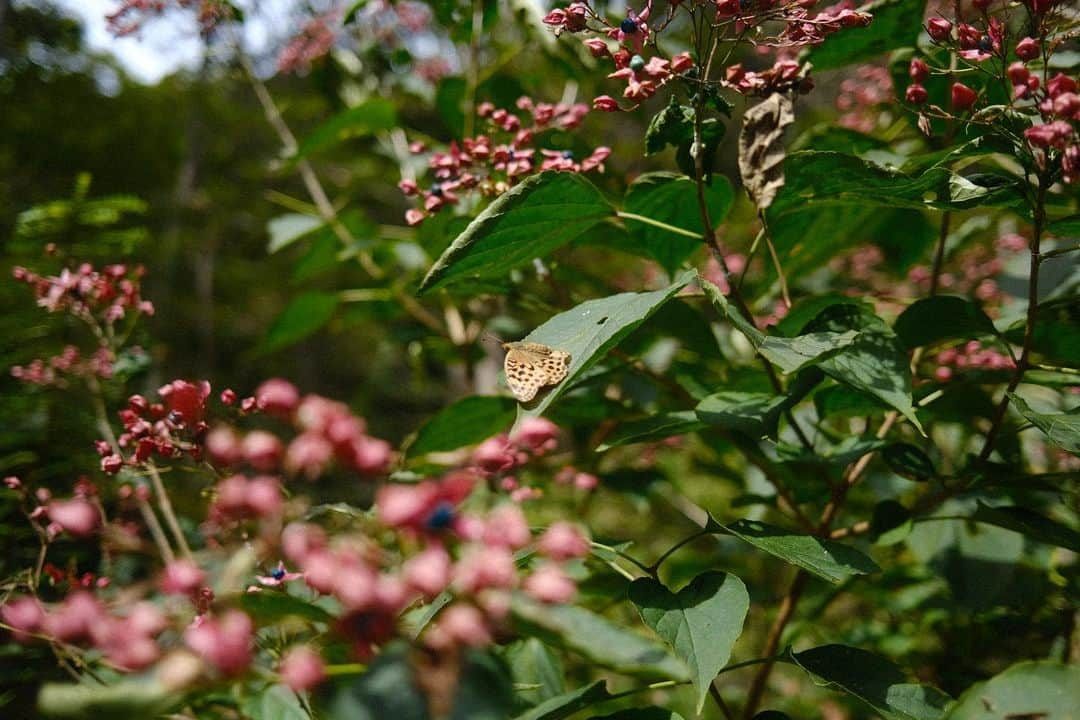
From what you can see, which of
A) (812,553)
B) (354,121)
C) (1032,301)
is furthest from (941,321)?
(354,121)

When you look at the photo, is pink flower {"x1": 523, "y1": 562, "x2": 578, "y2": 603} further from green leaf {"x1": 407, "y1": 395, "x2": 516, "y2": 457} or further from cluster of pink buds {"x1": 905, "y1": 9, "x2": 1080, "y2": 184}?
green leaf {"x1": 407, "y1": 395, "x2": 516, "y2": 457}

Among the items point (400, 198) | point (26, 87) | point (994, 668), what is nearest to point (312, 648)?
point (994, 668)

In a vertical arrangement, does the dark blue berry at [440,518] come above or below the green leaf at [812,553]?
above

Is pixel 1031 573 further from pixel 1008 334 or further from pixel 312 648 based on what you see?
pixel 312 648

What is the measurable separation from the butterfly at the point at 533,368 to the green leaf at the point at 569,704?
0.91 ft

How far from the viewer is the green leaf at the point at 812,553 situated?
646 mm

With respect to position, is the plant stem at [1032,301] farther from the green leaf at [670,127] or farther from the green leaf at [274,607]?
the green leaf at [274,607]

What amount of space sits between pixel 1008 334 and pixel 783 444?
0.32 meters

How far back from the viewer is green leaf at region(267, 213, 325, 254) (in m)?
1.52

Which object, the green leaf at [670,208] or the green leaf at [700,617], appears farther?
the green leaf at [670,208]

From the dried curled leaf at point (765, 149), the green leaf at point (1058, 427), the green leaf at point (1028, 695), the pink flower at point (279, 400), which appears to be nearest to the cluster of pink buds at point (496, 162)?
the dried curled leaf at point (765, 149)

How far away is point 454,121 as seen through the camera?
4.83ft

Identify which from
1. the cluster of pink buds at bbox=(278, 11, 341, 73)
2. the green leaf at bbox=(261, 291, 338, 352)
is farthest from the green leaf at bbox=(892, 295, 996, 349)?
the cluster of pink buds at bbox=(278, 11, 341, 73)

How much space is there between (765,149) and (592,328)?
0.88ft
